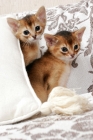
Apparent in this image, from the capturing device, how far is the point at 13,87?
1060 mm

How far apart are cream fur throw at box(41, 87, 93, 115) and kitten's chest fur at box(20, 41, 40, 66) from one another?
0.37 meters

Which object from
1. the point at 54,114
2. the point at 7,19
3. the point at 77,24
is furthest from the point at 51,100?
the point at 77,24

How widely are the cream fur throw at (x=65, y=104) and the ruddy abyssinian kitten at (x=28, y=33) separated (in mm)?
373

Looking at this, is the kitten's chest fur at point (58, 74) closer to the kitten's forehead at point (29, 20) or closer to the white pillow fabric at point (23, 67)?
the white pillow fabric at point (23, 67)

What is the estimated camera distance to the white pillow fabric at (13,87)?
3.16ft

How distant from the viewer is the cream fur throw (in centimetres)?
95

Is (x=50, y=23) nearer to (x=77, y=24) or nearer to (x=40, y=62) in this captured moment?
(x=77, y=24)

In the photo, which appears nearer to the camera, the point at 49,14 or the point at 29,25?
the point at 29,25

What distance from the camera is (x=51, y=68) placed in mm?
1334

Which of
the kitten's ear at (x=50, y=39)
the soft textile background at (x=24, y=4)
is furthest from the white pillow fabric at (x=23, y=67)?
the soft textile background at (x=24, y=4)

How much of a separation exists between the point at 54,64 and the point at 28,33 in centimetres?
16

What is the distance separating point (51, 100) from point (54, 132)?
0.72 feet

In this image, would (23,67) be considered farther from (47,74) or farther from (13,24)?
(13,24)

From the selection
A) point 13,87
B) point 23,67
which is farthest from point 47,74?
point 13,87
